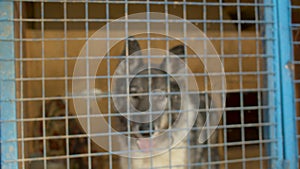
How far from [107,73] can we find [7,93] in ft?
1.52

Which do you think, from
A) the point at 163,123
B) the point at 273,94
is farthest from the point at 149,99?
the point at 273,94

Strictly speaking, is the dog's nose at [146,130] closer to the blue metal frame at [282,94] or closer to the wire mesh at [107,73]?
the wire mesh at [107,73]

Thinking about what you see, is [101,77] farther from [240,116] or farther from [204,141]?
[240,116]

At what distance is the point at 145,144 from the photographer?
1676 mm

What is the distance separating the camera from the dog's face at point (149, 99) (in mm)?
1654

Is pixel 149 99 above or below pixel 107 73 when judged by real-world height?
below

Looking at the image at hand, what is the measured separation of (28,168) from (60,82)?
0.43 metres

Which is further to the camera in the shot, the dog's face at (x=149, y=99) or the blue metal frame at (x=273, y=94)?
the blue metal frame at (x=273, y=94)

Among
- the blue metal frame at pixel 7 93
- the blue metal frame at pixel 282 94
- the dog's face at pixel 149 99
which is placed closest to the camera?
the blue metal frame at pixel 7 93

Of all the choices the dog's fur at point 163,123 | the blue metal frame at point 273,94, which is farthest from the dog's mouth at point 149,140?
the blue metal frame at point 273,94

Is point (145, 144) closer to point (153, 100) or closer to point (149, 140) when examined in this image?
point (149, 140)

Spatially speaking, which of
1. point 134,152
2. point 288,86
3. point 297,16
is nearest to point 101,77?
point 134,152

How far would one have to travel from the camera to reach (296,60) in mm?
1793

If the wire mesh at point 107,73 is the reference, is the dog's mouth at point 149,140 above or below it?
below
